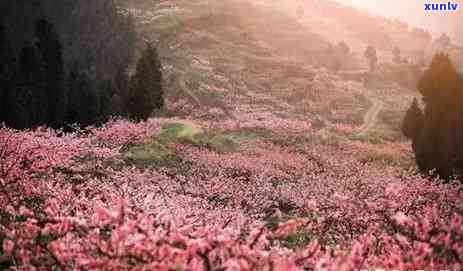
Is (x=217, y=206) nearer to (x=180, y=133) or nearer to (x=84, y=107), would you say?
(x=180, y=133)

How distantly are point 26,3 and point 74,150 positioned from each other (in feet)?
142

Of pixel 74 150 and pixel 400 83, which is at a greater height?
pixel 74 150

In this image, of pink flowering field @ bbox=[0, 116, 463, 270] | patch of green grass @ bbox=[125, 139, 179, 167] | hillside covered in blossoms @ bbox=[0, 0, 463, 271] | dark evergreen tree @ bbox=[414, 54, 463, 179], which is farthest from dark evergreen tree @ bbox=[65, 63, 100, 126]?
dark evergreen tree @ bbox=[414, 54, 463, 179]

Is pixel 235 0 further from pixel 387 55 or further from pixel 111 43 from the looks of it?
pixel 111 43

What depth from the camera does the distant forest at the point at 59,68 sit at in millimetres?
42375

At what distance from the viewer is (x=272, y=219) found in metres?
22.3

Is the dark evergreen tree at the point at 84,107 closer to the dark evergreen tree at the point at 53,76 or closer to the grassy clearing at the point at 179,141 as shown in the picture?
the dark evergreen tree at the point at 53,76

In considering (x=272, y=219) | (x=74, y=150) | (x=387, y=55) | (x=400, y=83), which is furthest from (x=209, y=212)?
(x=387, y=55)

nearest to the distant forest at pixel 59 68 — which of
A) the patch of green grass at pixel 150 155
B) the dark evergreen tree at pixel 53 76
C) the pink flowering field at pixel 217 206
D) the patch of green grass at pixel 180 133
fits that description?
the dark evergreen tree at pixel 53 76

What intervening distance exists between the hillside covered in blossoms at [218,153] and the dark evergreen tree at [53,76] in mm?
122

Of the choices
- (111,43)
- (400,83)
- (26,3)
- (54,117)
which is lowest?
(400,83)

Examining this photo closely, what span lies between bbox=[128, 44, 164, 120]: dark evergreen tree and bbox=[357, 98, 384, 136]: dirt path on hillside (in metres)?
18.5

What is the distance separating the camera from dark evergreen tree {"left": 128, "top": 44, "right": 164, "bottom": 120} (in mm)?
43469

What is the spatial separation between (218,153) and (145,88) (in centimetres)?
1226
